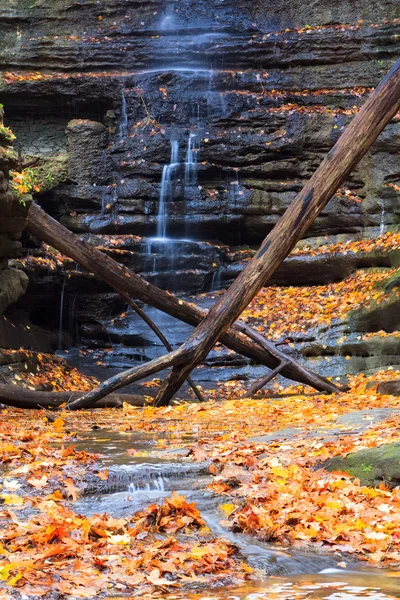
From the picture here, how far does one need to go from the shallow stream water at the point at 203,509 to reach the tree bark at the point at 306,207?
2120mm

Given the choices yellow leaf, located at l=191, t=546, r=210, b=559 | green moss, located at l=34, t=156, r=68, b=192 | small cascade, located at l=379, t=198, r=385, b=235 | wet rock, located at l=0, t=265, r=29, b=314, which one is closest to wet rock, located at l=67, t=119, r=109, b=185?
green moss, located at l=34, t=156, r=68, b=192

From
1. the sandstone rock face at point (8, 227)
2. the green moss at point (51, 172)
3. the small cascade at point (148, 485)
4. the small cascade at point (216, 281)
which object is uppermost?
the green moss at point (51, 172)

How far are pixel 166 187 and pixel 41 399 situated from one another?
11.4 metres

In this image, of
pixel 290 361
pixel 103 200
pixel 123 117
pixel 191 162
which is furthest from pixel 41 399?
pixel 123 117

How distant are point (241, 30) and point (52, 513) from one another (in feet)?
69.6

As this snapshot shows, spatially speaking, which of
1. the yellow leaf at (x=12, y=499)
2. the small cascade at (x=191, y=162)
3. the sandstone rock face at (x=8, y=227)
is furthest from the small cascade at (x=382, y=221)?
the yellow leaf at (x=12, y=499)

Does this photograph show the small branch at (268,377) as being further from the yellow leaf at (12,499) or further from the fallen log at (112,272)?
the yellow leaf at (12,499)

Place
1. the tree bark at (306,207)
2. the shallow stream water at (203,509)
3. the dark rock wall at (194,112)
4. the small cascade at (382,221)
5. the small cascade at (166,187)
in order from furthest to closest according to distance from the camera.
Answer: the small cascade at (166,187) < the dark rock wall at (194,112) < the small cascade at (382,221) < the tree bark at (306,207) < the shallow stream water at (203,509)

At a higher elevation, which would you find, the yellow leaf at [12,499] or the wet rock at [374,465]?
the wet rock at [374,465]

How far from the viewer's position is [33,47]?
21.7 meters

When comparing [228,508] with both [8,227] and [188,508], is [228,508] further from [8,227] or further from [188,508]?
[8,227]

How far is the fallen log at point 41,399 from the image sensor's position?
29.2 feet

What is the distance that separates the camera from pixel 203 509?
411 cm

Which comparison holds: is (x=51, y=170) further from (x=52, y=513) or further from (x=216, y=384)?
(x=52, y=513)
